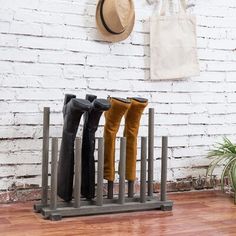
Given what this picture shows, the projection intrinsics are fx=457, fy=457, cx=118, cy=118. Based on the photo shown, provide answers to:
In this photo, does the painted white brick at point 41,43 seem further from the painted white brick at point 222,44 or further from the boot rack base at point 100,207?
the painted white brick at point 222,44

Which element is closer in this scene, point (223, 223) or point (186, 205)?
point (223, 223)

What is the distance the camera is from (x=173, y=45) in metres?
2.88

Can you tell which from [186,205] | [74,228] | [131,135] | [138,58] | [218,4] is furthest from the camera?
→ [218,4]

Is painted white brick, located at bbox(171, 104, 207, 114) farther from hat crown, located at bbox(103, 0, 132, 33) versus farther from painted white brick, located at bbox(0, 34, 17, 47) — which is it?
painted white brick, located at bbox(0, 34, 17, 47)

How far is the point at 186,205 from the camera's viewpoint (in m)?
2.66

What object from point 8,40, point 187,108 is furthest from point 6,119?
point 187,108

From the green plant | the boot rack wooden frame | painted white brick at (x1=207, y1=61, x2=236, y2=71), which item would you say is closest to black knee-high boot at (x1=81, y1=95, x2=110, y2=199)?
the boot rack wooden frame

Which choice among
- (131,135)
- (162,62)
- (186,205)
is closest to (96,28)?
(162,62)

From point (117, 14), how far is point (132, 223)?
3.74ft

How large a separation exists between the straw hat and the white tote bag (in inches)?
8.5

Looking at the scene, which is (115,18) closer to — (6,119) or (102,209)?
(6,119)

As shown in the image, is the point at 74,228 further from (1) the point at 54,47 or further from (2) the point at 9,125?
(1) the point at 54,47

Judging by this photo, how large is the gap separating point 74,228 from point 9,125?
740mm

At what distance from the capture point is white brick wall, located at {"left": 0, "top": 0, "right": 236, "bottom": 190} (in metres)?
2.53
